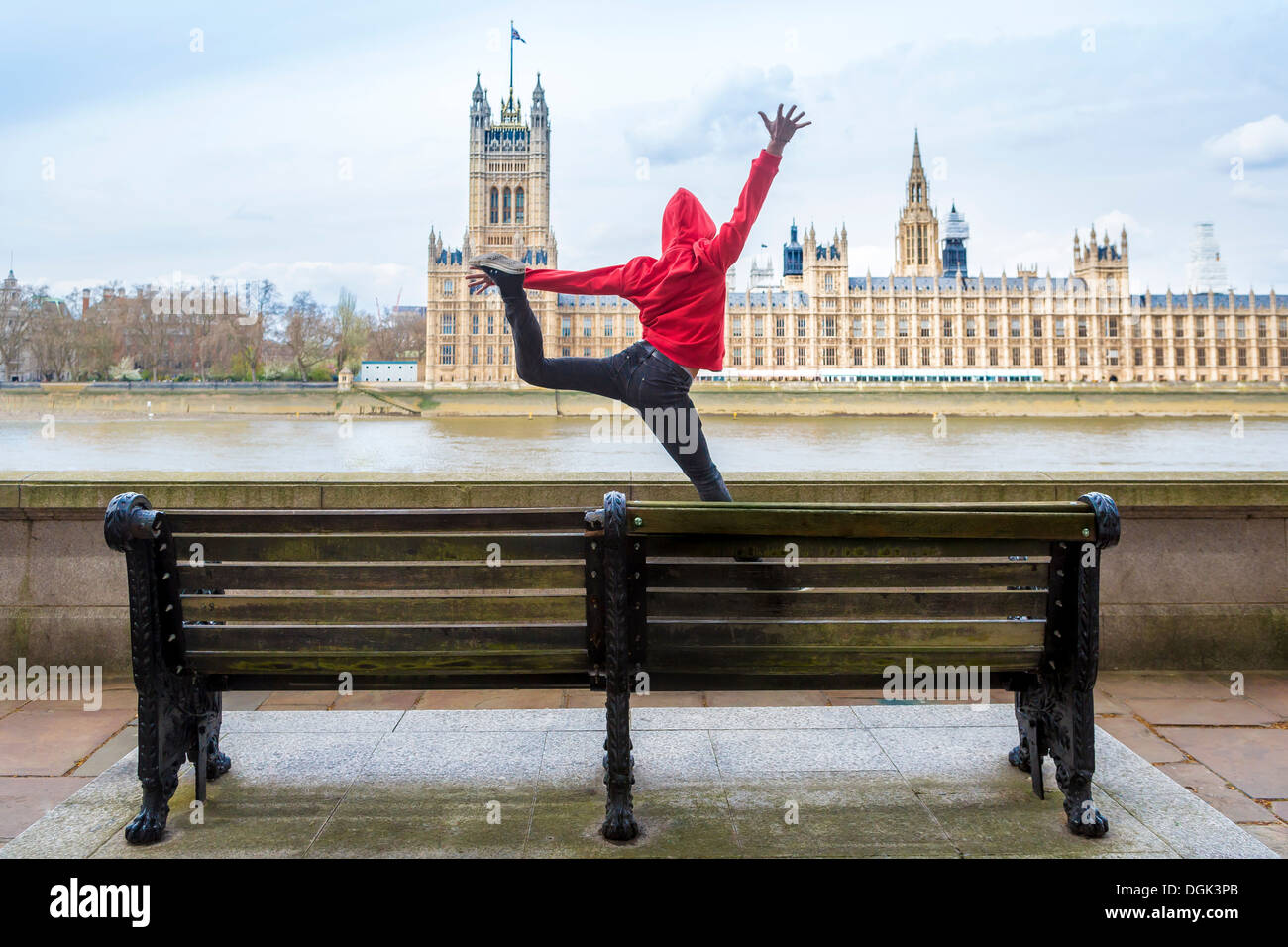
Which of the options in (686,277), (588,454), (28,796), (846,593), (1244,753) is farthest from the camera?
(588,454)

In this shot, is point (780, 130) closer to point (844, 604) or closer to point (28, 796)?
point (844, 604)

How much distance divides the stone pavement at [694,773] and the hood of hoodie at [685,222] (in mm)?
1428

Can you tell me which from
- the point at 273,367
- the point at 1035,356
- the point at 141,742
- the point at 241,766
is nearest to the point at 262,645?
the point at 141,742

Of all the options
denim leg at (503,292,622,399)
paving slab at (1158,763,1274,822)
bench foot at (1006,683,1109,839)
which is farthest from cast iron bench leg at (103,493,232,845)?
paving slab at (1158,763,1274,822)

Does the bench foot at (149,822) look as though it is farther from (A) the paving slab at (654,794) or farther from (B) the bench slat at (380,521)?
(B) the bench slat at (380,521)

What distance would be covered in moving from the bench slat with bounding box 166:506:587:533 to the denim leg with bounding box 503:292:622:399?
997mm

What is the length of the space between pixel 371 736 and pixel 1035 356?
265 ft

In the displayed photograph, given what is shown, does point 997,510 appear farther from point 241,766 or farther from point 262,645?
point 241,766

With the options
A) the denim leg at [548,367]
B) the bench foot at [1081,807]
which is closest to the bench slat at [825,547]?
the bench foot at [1081,807]

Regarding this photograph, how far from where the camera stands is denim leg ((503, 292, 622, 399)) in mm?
2773

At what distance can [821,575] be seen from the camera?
189 centimetres

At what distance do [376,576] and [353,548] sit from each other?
74 millimetres

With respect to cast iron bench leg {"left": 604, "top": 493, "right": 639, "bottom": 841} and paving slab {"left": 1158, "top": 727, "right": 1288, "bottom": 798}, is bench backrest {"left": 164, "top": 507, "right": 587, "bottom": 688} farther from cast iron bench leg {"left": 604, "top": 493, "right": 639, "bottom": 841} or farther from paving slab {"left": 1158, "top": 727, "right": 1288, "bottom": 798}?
paving slab {"left": 1158, "top": 727, "right": 1288, "bottom": 798}

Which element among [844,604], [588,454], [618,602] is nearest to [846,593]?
[844,604]
